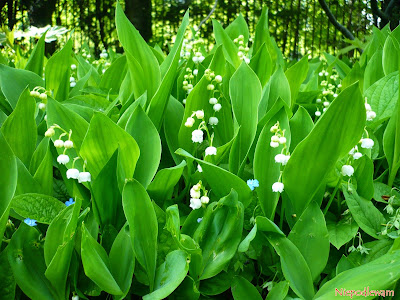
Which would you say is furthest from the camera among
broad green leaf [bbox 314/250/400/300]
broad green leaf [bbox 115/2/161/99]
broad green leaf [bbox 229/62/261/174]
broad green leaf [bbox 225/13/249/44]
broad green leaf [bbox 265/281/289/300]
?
broad green leaf [bbox 225/13/249/44]

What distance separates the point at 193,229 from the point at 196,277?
0.13m

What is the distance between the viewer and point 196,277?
0.98 m

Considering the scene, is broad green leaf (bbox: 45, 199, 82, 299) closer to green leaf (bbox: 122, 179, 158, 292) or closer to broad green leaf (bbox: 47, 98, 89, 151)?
green leaf (bbox: 122, 179, 158, 292)

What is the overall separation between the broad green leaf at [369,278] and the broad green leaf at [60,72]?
114 cm

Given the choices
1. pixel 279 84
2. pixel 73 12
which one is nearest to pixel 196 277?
pixel 279 84

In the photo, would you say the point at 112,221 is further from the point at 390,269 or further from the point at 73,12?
the point at 73,12

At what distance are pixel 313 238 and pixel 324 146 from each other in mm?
223

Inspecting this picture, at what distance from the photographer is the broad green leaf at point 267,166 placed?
43.3 inches

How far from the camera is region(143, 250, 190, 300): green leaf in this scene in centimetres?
86

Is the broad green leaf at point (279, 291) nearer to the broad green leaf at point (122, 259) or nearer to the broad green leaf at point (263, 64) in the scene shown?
the broad green leaf at point (122, 259)

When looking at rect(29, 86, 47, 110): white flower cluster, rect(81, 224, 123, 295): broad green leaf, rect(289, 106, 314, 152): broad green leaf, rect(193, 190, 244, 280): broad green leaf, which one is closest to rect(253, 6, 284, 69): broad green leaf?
rect(289, 106, 314, 152): broad green leaf

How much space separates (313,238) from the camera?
3.34 feet

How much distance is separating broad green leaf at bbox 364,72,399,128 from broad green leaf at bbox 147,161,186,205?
0.73 metres

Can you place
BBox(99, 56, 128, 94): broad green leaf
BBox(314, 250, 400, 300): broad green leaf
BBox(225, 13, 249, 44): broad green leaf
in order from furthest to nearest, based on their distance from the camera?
BBox(225, 13, 249, 44): broad green leaf
BBox(99, 56, 128, 94): broad green leaf
BBox(314, 250, 400, 300): broad green leaf
